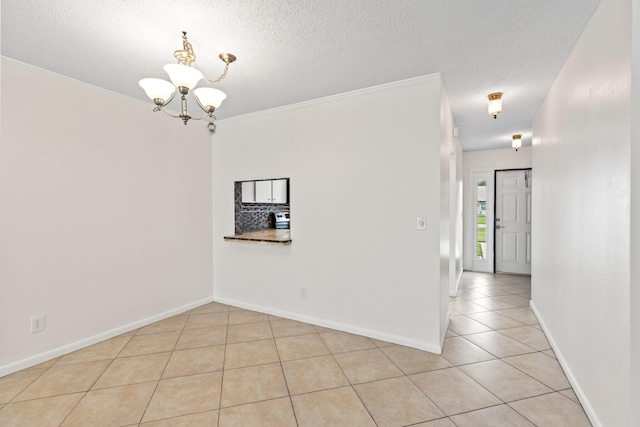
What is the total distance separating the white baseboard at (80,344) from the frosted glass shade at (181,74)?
2537mm

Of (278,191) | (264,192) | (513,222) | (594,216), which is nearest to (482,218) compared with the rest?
(513,222)

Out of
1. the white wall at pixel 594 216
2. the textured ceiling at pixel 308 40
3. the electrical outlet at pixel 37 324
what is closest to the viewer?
the white wall at pixel 594 216

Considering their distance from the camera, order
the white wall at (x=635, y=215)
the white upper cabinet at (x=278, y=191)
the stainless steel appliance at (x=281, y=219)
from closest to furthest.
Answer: the white wall at (x=635, y=215) < the white upper cabinet at (x=278, y=191) < the stainless steel appliance at (x=281, y=219)

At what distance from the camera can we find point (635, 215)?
133cm

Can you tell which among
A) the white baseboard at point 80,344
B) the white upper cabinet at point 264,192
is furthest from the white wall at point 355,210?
the white baseboard at point 80,344

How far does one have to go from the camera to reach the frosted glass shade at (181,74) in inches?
69.2

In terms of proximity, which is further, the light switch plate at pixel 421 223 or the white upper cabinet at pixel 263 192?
the white upper cabinet at pixel 263 192

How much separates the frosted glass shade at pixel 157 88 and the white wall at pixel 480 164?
5.75 m

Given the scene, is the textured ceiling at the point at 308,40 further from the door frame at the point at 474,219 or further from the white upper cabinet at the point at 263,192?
the door frame at the point at 474,219

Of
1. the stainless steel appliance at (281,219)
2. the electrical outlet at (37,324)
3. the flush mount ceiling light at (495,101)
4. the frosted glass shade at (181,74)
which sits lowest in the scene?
the electrical outlet at (37,324)

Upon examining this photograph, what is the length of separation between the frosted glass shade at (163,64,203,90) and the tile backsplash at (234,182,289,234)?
86.8 inches

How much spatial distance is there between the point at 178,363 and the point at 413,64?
3.11 meters

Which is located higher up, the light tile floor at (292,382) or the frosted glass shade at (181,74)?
the frosted glass shade at (181,74)

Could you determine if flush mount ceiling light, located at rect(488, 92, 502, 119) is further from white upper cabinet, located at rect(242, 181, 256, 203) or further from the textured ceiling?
white upper cabinet, located at rect(242, 181, 256, 203)
